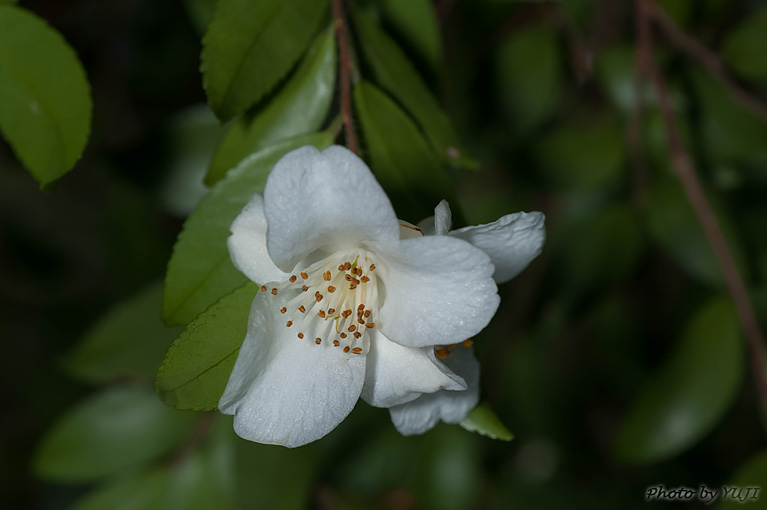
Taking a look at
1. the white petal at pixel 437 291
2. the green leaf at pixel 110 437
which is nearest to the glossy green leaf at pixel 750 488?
the white petal at pixel 437 291

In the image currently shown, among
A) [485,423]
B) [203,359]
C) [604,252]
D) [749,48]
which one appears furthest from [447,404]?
[749,48]

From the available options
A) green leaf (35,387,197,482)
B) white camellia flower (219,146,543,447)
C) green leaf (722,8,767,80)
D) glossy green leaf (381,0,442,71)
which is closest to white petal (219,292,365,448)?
white camellia flower (219,146,543,447)

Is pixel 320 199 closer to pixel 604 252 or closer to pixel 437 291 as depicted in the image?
pixel 437 291

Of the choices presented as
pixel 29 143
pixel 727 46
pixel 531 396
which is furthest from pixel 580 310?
pixel 29 143

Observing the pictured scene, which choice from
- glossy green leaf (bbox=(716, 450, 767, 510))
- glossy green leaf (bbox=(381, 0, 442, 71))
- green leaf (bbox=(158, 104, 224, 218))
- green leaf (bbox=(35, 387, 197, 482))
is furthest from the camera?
green leaf (bbox=(35, 387, 197, 482))

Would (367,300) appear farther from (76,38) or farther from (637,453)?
(76,38)

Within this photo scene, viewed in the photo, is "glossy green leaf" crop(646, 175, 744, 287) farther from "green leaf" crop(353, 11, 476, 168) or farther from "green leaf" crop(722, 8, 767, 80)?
"green leaf" crop(353, 11, 476, 168)

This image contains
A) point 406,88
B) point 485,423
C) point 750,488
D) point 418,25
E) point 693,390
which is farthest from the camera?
point 693,390

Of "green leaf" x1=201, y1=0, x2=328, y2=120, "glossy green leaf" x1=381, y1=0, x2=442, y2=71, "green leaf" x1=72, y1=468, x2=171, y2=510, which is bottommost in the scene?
"green leaf" x1=72, y1=468, x2=171, y2=510
